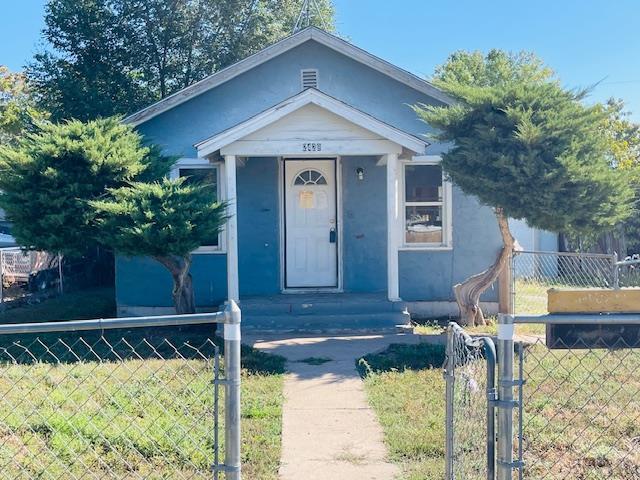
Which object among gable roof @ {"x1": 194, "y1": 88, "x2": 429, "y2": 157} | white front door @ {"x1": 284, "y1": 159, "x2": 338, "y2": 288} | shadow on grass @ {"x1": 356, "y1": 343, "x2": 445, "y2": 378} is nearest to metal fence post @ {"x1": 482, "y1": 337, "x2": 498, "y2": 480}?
shadow on grass @ {"x1": 356, "y1": 343, "x2": 445, "y2": 378}

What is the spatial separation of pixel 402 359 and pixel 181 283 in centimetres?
405

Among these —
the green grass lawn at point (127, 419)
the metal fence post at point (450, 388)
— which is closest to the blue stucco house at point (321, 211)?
the green grass lawn at point (127, 419)

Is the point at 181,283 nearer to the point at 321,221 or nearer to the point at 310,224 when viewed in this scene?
the point at 310,224

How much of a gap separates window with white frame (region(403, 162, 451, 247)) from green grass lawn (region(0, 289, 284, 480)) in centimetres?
460

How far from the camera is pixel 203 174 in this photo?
39.6ft

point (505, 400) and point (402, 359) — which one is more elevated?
point (505, 400)

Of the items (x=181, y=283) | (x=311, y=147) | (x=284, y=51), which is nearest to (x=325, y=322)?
(x=181, y=283)

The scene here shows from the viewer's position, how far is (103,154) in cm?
989

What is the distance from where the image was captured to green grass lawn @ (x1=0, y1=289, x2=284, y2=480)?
5.01m

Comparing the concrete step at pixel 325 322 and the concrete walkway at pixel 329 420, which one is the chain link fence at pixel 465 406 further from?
the concrete step at pixel 325 322

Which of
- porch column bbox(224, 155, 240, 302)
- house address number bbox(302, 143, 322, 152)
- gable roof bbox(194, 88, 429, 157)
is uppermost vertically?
gable roof bbox(194, 88, 429, 157)

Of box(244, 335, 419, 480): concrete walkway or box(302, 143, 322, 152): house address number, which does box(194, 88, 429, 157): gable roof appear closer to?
box(302, 143, 322, 152): house address number

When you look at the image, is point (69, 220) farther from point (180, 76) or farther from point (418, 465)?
point (180, 76)

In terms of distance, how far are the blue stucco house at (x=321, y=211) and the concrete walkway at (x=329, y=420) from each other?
282cm
